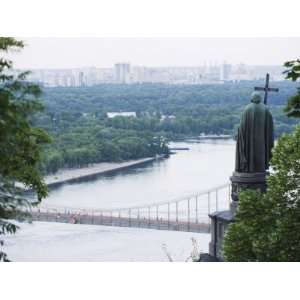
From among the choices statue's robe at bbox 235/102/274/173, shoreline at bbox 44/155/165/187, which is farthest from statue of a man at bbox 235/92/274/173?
shoreline at bbox 44/155/165/187

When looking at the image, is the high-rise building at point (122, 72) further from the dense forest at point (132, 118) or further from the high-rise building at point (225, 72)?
the high-rise building at point (225, 72)

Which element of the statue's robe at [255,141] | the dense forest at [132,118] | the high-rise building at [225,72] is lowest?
the dense forest at [132,118]

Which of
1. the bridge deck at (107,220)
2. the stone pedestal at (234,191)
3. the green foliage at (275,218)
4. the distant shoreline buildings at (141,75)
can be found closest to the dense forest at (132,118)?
the distant shoreline buildings at (141,75)

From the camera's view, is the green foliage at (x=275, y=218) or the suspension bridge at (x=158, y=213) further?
the suspension bridge at (x=158, y=213)

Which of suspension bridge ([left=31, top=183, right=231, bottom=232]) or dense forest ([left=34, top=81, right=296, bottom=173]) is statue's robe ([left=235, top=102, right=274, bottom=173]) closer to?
suspension bridge ([left=31, top=183, right=231, bottom=232])

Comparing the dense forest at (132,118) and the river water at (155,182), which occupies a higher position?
the dense forest at (132,118)

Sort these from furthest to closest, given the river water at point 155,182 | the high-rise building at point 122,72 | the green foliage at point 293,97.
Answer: the high-rise building at point 122,72 → the river water at point 155,182 → the green foliage at point 293,97

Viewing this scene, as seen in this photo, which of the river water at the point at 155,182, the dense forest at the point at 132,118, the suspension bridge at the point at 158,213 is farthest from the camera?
the dense forest at the point at 132,118
